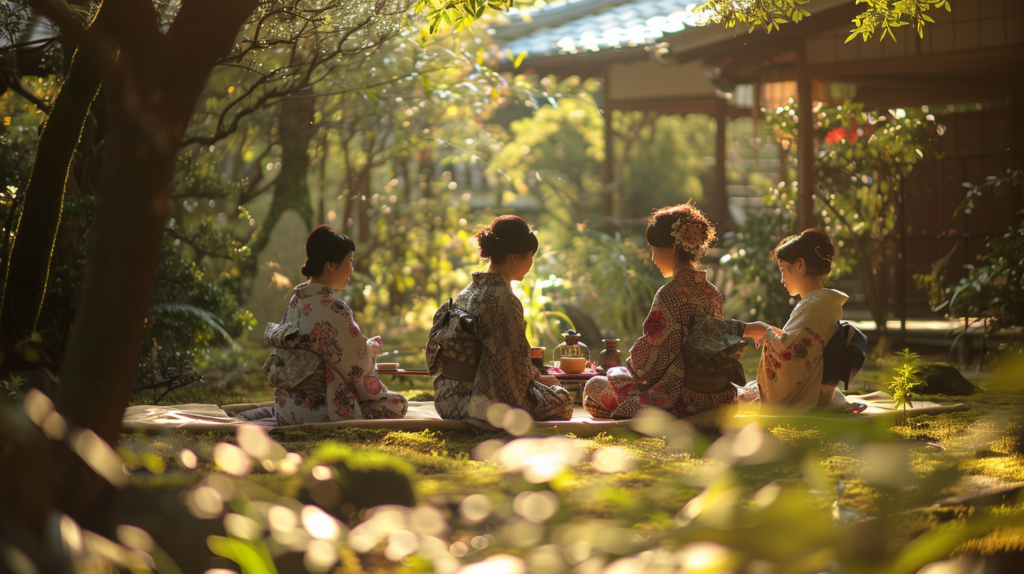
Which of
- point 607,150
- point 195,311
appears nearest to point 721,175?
point 607,150

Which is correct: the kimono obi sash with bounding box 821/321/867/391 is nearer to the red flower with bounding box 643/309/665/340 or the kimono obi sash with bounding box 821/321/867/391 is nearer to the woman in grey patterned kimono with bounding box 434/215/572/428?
the red flower with bounding box 643/309/665/340

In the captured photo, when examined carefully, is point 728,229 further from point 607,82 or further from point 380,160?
point 380,160

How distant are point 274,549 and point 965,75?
8.56 m

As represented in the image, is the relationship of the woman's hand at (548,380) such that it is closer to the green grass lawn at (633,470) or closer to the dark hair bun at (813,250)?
the green grass lawn at (633,470)

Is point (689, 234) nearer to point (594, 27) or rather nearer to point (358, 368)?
point (358, 368)

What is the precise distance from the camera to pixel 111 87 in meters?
2.30

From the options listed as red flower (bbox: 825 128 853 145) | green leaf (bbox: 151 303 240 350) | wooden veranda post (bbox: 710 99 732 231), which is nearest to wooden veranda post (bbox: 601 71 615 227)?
wooden veranda post (bbox: 710 99 732 231)

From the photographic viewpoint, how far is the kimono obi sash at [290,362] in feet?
14.0

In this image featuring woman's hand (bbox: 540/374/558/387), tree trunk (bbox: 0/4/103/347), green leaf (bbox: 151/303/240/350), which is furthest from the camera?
green leaf (bbox: 151/303/240/350)

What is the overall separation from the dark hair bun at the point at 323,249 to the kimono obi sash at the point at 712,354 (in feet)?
6.66

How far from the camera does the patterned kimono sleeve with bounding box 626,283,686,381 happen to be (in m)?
4.38

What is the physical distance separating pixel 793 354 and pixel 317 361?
2.75 metres

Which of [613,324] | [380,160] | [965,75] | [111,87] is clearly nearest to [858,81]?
[965,75]

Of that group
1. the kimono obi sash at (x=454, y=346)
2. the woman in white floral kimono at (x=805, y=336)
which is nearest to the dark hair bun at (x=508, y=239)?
A: the kimono obi sash at (x=454, y=346)
